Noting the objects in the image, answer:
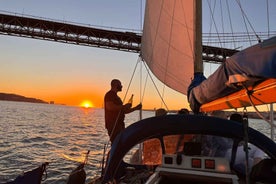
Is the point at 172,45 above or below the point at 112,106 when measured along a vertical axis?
above

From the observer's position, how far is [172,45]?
6.30 meters

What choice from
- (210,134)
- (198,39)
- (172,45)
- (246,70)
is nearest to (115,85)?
(198,39)

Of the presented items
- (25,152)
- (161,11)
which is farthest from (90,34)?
(161,11)

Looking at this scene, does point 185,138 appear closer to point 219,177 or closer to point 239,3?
point 219,177

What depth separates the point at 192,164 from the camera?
7.83 feet

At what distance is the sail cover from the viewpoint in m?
6.06

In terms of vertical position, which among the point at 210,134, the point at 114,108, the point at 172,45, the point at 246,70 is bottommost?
the point at 210,134

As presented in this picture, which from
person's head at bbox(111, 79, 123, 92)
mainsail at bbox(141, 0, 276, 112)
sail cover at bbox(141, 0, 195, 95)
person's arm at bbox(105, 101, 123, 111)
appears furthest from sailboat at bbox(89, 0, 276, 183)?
sail cover at bbox(141, 0, 195, 95)

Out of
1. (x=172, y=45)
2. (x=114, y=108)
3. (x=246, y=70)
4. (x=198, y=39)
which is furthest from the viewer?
(x=172, y=45)

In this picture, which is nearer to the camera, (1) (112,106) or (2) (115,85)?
(1) (112,106)

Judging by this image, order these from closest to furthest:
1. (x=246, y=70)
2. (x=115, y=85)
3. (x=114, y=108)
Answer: (x=246, y=70)
(x=114, y=108)
(x=115, y=85)

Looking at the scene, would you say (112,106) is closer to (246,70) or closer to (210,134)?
(210,134)

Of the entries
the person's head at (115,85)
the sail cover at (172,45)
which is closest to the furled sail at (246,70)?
the person's head at (115,85)

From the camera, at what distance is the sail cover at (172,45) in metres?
6.06
